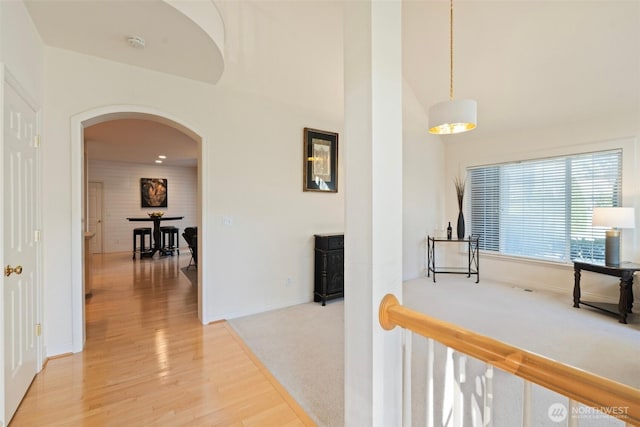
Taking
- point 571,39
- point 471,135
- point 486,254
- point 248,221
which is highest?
point 571,39

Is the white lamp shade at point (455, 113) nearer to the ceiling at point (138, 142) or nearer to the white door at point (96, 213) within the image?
the ceiling at point (138, 142)

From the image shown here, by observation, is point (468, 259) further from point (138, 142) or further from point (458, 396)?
point (138, 142)

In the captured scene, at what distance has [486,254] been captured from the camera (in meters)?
5.27

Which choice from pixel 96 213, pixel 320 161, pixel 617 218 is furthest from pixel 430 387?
pixel 96 213

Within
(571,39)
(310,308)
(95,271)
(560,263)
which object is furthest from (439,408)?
(95,271)

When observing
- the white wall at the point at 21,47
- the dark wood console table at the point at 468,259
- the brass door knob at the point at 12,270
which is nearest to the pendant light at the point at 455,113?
the dark wood console table at the point at 468,259

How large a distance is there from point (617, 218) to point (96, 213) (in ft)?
35.7

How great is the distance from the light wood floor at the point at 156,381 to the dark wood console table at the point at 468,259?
12.6 ft

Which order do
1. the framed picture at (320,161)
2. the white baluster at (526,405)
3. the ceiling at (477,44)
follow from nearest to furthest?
the white baluster at (526,405) < the ceiling at (477,44) < the framed picture at (320,161)

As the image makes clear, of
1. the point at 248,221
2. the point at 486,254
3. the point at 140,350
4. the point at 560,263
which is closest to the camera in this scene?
the point at 140,350

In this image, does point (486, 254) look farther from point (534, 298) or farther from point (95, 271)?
point (95, 271)

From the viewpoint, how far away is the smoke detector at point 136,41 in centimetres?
237

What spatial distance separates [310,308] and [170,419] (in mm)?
2168

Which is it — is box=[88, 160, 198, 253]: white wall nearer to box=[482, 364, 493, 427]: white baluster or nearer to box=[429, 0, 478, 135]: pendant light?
box=[429, 0, 478, 135]: pendant light
